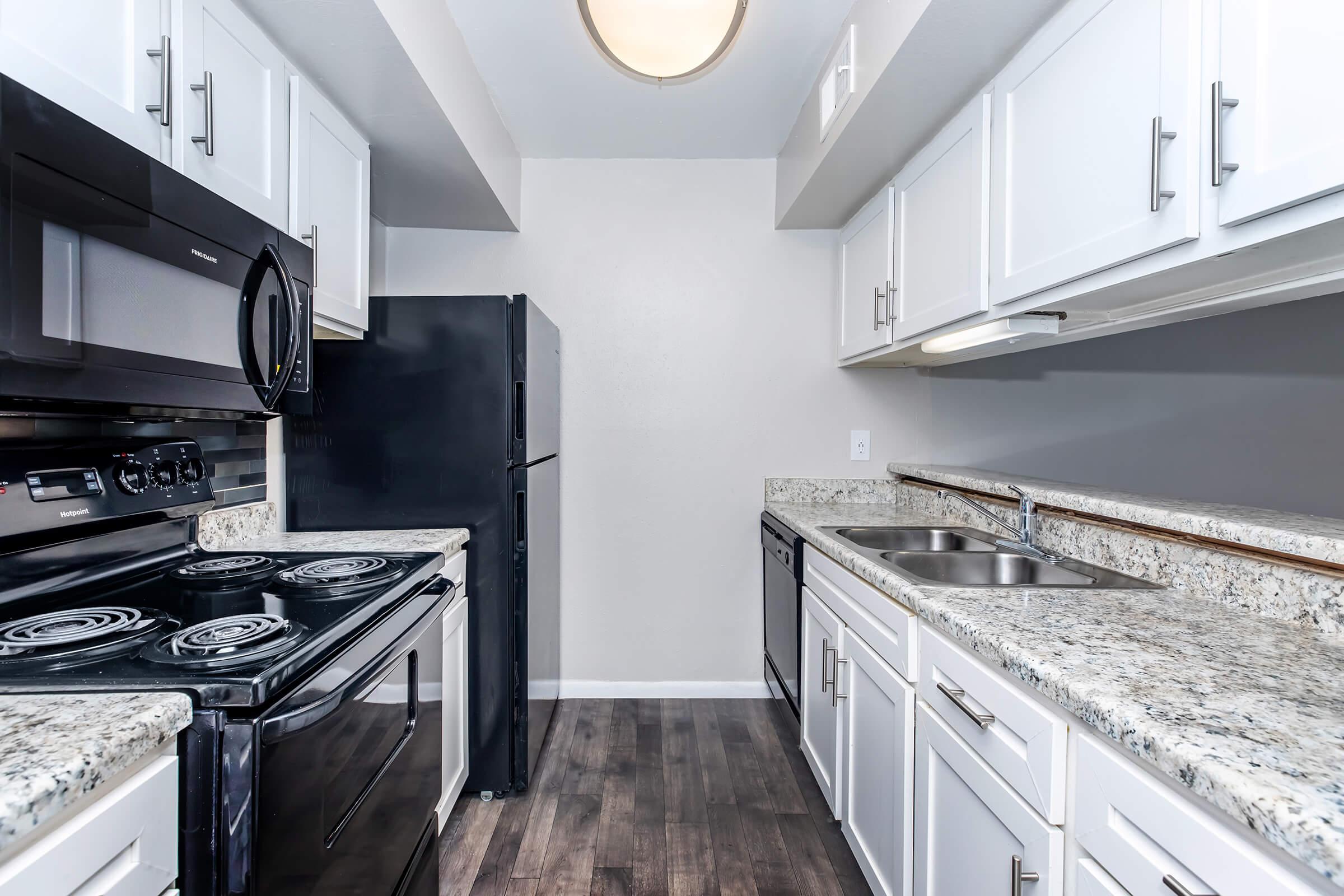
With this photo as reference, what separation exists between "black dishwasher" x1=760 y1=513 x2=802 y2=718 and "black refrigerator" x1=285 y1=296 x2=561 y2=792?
37.6 inches

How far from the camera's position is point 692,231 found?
2.92 metres

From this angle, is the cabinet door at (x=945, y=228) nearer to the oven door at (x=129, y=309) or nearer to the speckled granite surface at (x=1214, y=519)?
the speckled granite surface at (x=1214, y=519)

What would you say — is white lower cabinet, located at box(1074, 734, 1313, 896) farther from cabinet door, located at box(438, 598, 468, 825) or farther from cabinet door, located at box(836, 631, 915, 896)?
cabinet door, located at box(438, 598, 468, 825)

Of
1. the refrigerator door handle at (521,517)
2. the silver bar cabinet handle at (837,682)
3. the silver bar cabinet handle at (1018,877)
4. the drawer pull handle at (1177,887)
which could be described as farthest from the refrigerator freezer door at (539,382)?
the drawer pull handle at (1177,887)

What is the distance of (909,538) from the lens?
229 centimetres

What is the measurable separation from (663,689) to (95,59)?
8.89 feet

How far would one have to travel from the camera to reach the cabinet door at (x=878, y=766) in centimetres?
136

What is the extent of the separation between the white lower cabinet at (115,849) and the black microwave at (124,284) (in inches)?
21.5

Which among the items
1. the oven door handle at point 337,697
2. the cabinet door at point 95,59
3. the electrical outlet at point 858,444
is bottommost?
the oven door handle at point 337,697

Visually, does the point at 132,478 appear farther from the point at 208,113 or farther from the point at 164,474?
the point at 208,113

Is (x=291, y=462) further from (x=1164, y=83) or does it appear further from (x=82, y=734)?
(x=1164, y=83)

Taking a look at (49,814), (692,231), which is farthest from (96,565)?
(692,231)

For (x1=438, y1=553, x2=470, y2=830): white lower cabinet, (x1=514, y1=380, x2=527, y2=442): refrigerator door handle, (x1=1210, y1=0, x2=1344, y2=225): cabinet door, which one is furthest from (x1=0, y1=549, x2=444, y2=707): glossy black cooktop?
(x1=1210, y1=0, x2=1344, y2=225): cabinet door

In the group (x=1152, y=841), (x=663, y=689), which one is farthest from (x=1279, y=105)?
(x=663, y=689)
